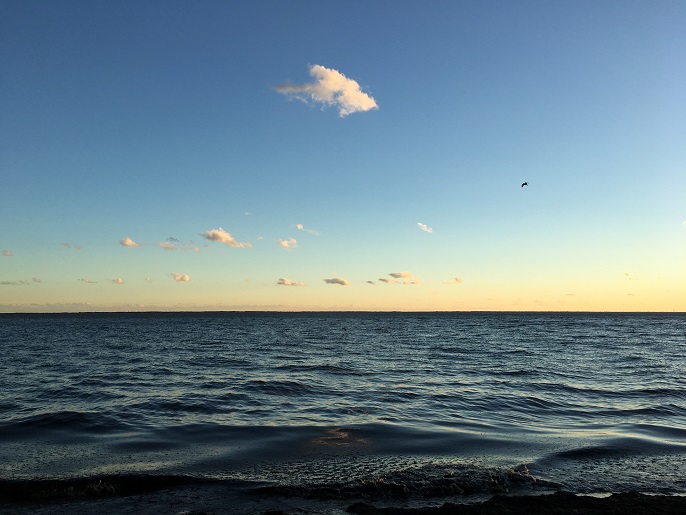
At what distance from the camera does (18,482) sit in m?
10.4

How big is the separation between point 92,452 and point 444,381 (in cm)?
1818

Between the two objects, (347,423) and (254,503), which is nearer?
(254,503)

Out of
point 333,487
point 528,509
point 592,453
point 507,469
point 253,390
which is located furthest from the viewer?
point 253,390

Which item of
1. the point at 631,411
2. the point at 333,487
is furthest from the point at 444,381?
the point at 333,487

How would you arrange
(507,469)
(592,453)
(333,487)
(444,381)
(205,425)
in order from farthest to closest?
(444,381), (205,425), (592,453), (507,469), (333,487)

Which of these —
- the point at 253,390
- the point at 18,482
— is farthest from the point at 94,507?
the point at 253,390

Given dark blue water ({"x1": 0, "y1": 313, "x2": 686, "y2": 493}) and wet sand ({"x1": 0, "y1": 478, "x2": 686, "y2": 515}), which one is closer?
wet sand ({"x1": 0, "y1": 478, "x2": 686, "y2": 515})

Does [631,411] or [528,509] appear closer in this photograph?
[528,509]

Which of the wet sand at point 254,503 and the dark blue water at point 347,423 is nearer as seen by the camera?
the wet sand at point 254,503

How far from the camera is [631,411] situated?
19531 mm

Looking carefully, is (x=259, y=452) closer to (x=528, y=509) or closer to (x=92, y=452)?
(x=92, y=452)

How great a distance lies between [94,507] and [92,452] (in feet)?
14.5

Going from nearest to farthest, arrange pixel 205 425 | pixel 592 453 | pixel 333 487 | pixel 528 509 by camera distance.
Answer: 1. pixel 528 509
2. pixel 333 487
3. pixel 592 453
4. pixel 205 425

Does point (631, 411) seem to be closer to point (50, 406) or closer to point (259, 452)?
point (259, 452)
